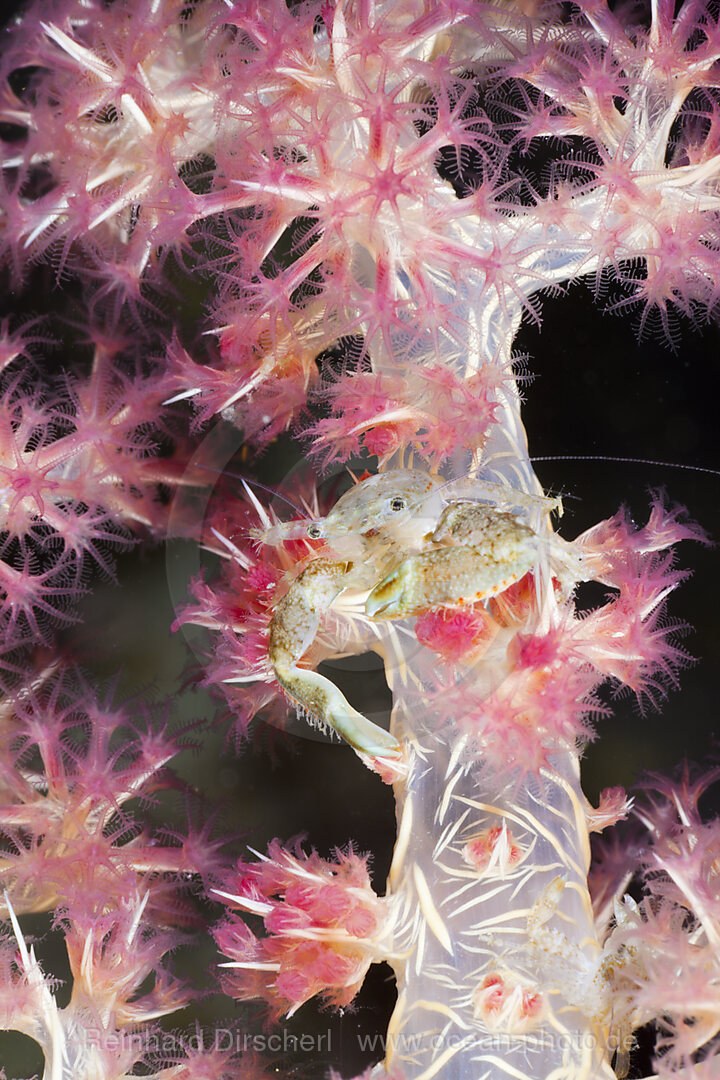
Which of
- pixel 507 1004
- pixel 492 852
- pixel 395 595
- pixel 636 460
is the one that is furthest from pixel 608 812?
pixel 636 460

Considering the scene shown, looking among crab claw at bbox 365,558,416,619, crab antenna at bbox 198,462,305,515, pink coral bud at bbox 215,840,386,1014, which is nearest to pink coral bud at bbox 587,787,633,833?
pink coral bud at bbox 215,840,386,1014

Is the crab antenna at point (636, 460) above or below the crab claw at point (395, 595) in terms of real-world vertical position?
below

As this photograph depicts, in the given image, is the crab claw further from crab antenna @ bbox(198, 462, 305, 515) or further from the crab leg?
crab antenna @ bbox(198, 462, 305, 515)

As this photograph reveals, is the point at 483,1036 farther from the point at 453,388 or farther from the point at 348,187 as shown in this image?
the point at 348,187

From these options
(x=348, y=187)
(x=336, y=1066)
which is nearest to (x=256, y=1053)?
(x=336, y=1066)

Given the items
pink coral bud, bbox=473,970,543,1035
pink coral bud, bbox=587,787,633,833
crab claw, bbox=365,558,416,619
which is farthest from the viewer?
pink coral bud, bbox=587,787,633,833

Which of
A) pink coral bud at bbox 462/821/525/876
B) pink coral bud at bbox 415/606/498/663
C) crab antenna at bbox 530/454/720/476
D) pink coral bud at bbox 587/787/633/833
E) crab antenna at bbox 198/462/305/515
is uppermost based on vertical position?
crab antenna at bbox 198/462/305/515

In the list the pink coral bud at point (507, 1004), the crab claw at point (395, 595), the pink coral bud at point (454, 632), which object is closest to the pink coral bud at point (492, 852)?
the pink coral bud at point (507, 1004)

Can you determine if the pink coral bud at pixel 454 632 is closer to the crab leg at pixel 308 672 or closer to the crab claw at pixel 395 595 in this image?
the crab claw at pixel 395 595
